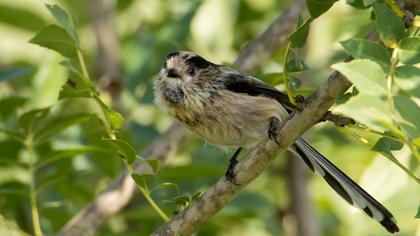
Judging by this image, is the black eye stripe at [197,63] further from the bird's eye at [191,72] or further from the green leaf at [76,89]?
the green leaf at [76,89]

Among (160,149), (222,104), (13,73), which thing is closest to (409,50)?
(222,104)

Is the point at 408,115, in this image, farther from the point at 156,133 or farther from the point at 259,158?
the point at 156,133

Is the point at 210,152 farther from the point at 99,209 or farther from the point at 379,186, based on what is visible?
the point at 379,186

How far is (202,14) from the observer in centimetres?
488

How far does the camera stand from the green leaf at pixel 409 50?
2182 mm

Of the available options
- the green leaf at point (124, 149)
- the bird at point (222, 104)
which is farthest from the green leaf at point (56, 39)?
the bird at point (222, 104)

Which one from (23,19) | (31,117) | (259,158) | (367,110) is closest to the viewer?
(367,110)

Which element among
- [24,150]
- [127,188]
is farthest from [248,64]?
[24,150]

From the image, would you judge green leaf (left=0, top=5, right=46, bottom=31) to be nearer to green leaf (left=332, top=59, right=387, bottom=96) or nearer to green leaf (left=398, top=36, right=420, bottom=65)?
green leaf (left=398, top=36, right=420, bottom=65)

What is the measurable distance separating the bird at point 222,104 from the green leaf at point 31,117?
636mm

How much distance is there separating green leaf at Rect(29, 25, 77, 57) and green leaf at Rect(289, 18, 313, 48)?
805mm

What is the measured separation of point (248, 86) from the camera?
382cm

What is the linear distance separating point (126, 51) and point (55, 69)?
890mm

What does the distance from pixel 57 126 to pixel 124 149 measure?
2.76ft
